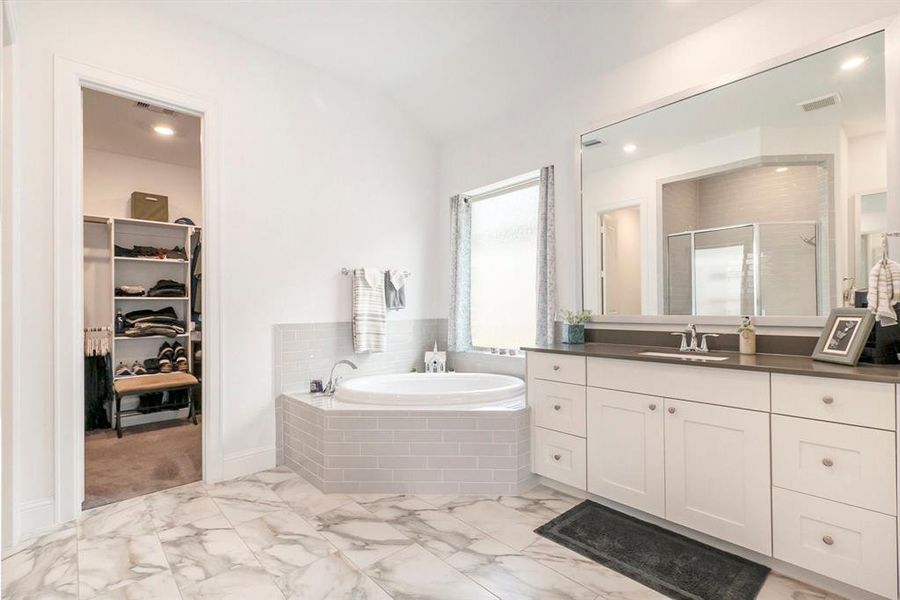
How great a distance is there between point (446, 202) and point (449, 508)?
2.68 metres

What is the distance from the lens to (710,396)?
6.43ft

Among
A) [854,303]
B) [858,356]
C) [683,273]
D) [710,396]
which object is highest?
[683,273]

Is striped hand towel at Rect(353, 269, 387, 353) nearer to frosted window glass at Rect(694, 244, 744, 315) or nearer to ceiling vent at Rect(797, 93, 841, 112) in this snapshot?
frosted window glass at Rect(694, 244, 744, 315)

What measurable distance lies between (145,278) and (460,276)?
10.8 ft

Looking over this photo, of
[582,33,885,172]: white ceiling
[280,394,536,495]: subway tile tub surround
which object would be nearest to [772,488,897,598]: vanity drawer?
[280,394,536,495]: subway tile tub surround

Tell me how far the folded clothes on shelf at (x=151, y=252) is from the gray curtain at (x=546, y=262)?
12.2 feet

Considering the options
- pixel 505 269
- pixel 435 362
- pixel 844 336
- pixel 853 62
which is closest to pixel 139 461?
pixel 435 362

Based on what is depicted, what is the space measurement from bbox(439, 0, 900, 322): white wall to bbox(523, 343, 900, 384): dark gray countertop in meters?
0.61

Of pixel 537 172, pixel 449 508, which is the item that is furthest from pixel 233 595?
pixel 537 172

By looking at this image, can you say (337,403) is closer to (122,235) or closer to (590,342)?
(590,342)

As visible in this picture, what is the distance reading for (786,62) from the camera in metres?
2.14

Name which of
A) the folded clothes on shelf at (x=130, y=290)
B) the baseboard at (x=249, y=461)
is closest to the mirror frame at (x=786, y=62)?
the baseboard at (x=249, y=461)

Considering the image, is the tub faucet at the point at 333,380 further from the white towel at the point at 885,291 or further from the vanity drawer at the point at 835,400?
the white towel at the point at 885,291

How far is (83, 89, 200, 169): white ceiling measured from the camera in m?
3.50
